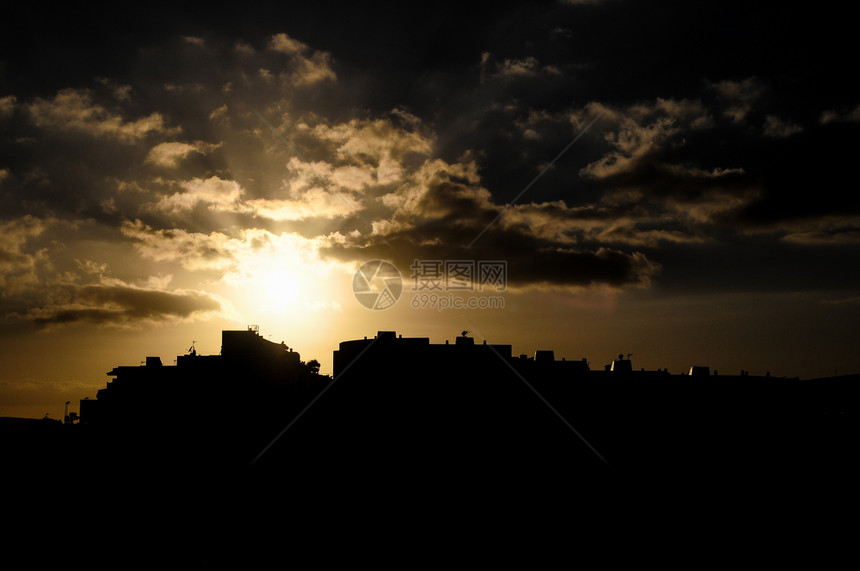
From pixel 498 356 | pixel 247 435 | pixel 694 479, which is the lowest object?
pixel 694 479

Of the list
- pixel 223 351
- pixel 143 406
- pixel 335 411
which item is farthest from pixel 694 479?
pixel 143 406

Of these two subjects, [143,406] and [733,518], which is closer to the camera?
[733,518]

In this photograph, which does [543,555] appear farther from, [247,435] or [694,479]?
[247,435]

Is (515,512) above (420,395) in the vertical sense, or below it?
below

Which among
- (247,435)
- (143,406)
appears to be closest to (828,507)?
(247,435)

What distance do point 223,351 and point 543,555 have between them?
39558mm

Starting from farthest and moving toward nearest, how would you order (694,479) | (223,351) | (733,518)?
(223,351) → (694,479) → (733,518)

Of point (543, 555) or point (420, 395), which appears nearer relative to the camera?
point (543, 555)

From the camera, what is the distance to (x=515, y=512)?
201 ft

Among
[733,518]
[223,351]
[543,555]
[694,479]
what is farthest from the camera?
[223,351]

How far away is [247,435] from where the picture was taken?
6888 centimetres

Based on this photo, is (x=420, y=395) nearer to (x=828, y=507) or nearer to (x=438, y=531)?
(x=438, y=531)

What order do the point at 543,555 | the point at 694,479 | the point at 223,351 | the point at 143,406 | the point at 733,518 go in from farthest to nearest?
the point at 143,406
the point at 223,351
the point at 694,479
the point at 733,518
the point at 543,555

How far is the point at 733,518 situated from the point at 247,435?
48.9 m
